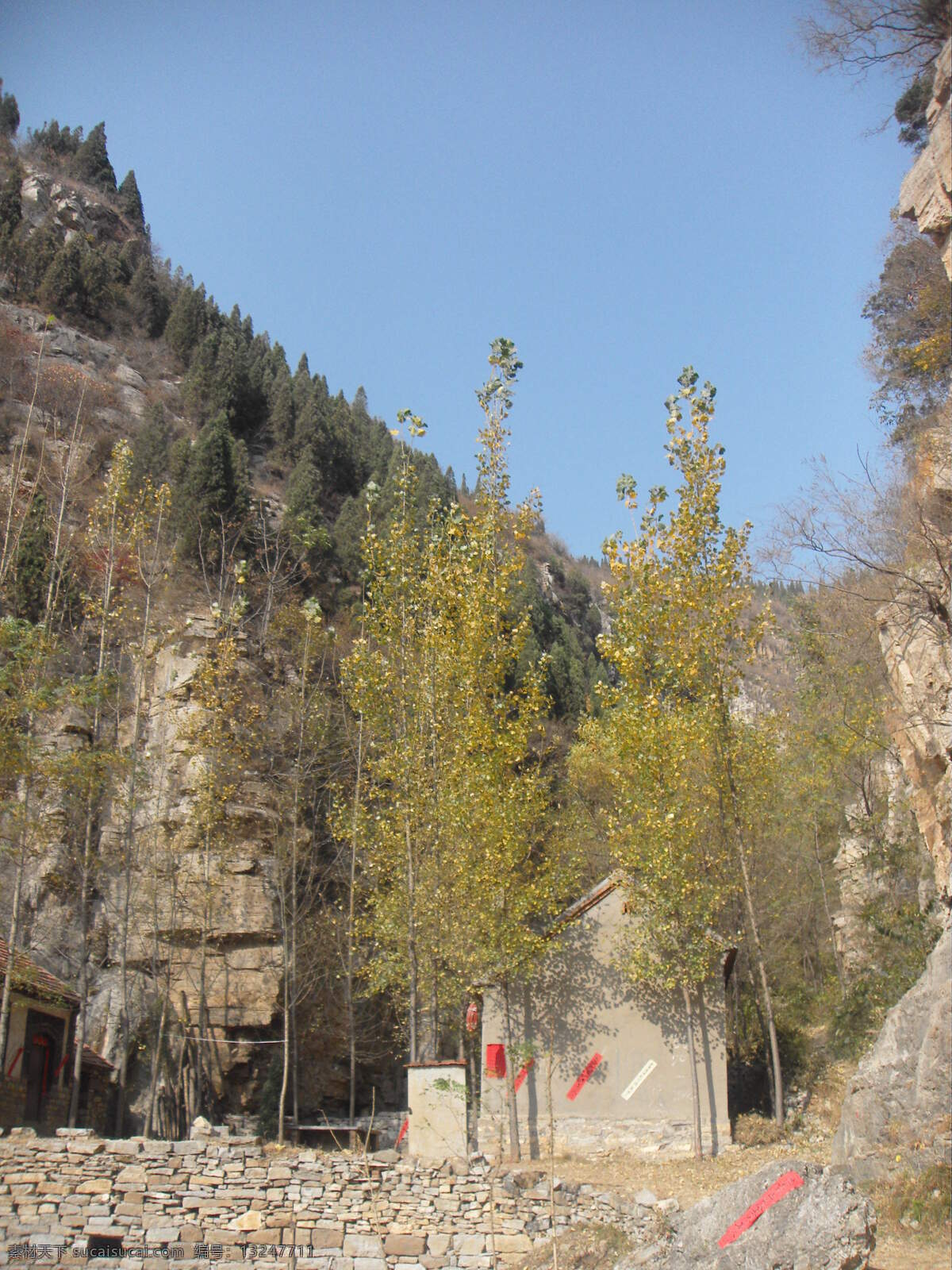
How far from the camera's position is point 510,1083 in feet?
54.9

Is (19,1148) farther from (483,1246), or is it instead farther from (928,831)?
(928,831)

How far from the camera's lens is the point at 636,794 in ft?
59.9

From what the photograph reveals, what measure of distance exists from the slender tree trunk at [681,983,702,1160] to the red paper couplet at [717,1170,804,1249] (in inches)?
328

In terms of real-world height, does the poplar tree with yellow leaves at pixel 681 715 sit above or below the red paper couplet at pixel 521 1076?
above

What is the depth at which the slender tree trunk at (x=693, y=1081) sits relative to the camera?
1611 cm

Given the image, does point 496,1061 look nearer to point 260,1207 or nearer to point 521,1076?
point 521,1076

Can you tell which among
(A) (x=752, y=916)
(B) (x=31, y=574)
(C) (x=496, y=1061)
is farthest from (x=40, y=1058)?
(A) (x=752, y=916)

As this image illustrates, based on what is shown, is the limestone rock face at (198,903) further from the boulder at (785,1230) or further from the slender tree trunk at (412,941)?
the boulder at (785,1230)

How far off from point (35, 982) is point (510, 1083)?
9167 millimetres

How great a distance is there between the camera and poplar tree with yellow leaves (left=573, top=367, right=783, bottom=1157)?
674 inches

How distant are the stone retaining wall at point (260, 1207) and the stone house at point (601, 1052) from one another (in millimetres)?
4447

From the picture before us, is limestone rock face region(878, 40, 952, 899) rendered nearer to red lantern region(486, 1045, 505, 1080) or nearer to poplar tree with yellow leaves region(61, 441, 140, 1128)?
red lantern region(486, 1045, 505, 1080)

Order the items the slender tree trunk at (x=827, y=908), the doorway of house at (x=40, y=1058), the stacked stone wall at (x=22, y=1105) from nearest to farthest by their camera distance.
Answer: the stacked stone wall at (x=22, y=1105), the doorway of house at (x=40, y=1058), the slender tree trunk at (x=827, y=908)

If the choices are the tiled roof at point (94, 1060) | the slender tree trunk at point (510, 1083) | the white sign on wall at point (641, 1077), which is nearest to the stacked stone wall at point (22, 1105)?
the tiled roof at point (94, 1060)
